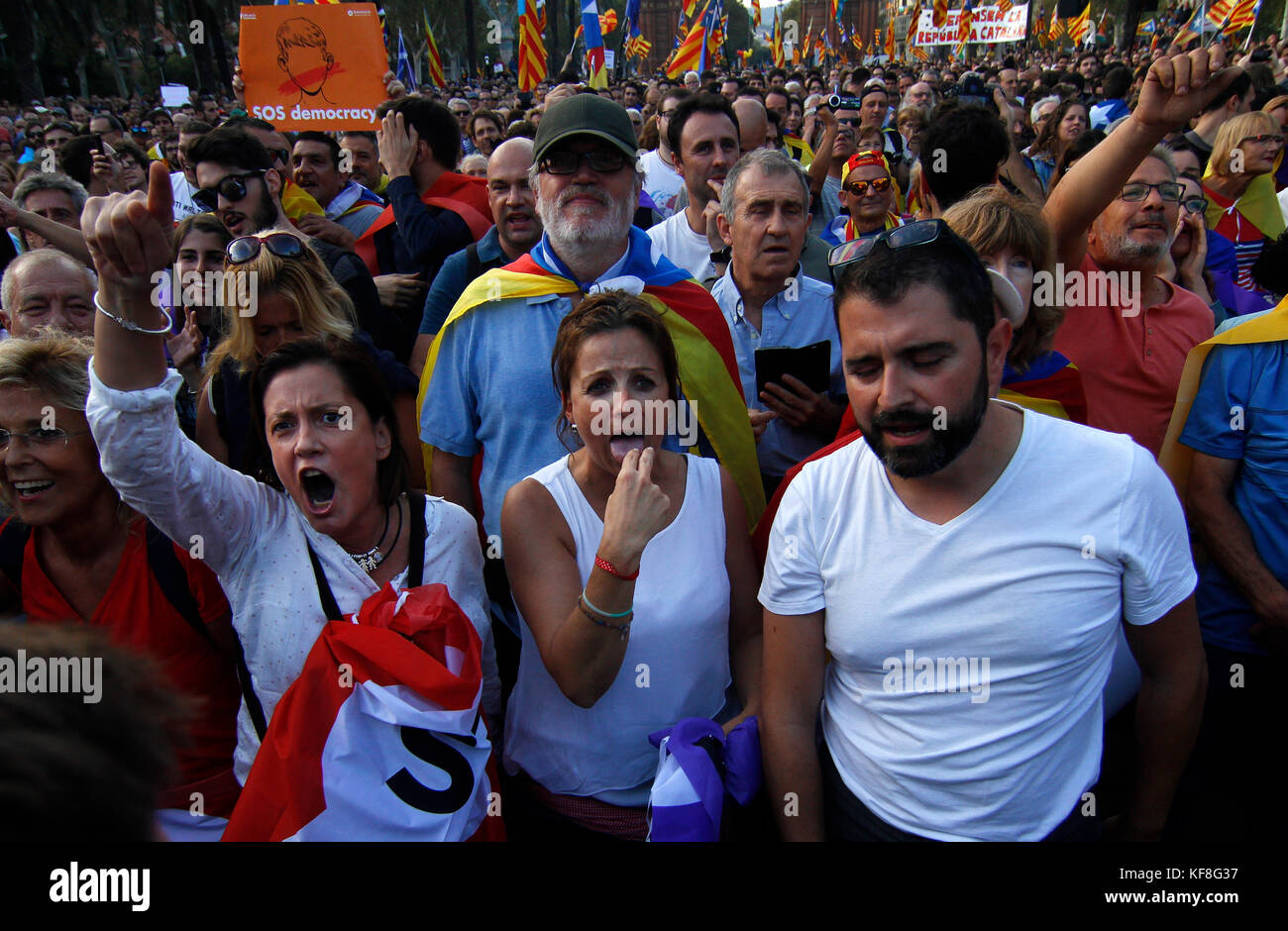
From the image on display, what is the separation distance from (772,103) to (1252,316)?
8.14m

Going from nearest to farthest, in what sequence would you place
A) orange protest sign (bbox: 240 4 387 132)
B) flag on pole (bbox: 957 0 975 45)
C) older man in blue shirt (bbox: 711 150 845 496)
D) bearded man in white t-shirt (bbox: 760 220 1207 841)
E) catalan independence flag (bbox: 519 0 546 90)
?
bearded man in white t-shirt (bbox: 760 220 1207 841) → older man in blue shirt (bbox: 711 150 845 496) → orange protest sign (bbox: 240 4 387 132) → catalan independence flag (bbox: 519 0 546 90) → flag on pole (bbox: 957 0 975 45)

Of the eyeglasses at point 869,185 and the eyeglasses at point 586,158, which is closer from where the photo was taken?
the eyeglasses at point 586,158

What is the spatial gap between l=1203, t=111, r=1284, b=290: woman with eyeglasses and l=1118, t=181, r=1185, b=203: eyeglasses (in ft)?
7.35

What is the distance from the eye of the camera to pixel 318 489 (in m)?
2.02

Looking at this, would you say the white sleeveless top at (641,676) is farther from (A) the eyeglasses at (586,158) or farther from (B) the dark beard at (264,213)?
(B) the dark beard at (264,213)

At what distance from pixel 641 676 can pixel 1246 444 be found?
1878 millimetres

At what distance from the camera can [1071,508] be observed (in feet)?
5.41

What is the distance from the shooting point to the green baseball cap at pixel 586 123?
9.45 ft

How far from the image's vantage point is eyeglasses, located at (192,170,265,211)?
145 inches

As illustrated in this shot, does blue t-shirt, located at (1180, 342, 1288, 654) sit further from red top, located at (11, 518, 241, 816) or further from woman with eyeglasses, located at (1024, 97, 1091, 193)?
woman with eyeglasses, located at (1024, 97, 1091, 193)

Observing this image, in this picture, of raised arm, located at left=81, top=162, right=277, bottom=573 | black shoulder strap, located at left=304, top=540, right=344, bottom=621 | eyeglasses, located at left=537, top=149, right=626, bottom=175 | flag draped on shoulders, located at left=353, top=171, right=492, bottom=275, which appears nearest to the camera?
raised arm, located at left=81, top=162, right=277, bottom=573
